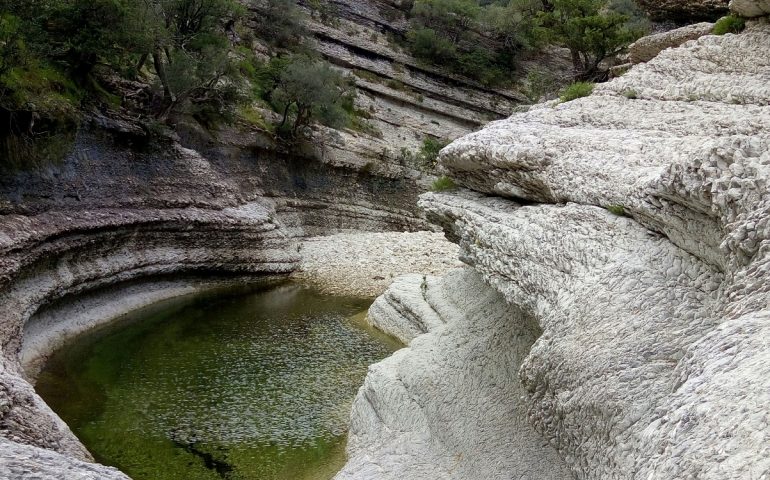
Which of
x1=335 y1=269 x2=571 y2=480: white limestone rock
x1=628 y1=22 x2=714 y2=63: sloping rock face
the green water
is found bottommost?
x1=335 y1=269 x2=571 y2=480: white limestone rock

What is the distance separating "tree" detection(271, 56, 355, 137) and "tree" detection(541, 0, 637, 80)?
15.4 m

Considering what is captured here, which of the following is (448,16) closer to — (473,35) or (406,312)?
(473,35)

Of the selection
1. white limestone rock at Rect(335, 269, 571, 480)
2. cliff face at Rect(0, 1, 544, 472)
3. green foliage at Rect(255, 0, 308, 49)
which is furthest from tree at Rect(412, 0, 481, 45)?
white limestone rock at Rect(335, 269, 571, 480)

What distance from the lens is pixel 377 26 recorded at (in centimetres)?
5847

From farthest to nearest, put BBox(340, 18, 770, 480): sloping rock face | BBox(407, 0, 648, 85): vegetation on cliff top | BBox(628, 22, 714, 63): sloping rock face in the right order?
BBox(407, 0, 648, 85): vegetation on cliff top < BBox(628, 22, 714, 63): sloping rock face < BBox(340, 18, 770, 480): sloping rock face

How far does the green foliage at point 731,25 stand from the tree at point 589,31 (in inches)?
839

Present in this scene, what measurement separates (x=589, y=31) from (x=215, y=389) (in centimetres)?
3106

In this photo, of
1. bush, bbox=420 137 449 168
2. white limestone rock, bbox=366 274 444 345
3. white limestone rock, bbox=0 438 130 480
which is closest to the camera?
white limestone rock, bbox=0 438 130 480

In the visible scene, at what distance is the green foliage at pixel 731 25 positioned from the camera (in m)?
15.5

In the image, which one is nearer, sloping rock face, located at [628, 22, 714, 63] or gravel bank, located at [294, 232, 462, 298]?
sloping rock face, located at [628, 22, 714, 63]

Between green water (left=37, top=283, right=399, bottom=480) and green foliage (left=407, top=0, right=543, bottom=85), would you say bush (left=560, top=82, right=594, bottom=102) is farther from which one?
green foliage (left=407, top=0, right=543, bottom=85)

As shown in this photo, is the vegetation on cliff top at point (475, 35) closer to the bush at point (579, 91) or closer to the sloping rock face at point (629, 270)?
the bush at point (579, 91)

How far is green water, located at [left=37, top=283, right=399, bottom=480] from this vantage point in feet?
42.3

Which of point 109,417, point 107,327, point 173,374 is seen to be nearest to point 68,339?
point 107,327
